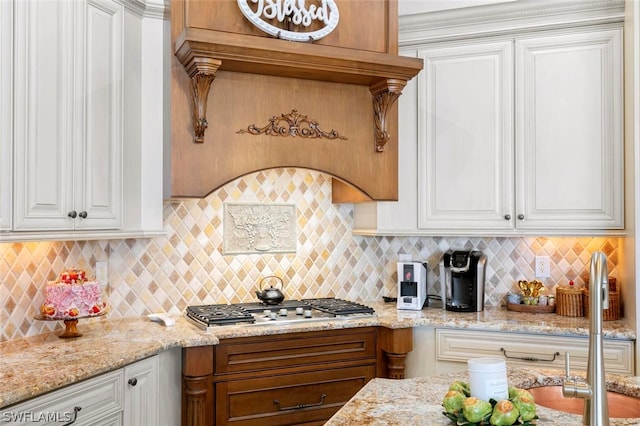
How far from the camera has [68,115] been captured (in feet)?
8.36

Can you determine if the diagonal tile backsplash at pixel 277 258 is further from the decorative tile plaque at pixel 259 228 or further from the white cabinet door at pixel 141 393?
the white cabinet door at pixel 141 393

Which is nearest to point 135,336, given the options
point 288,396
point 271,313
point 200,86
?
point 271,313

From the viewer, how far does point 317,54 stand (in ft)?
10.1

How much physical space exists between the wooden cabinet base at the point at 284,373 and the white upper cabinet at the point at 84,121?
0.75 m

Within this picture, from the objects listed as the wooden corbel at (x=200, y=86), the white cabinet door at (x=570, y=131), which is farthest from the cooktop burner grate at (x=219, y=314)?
the white cabinet door at (x=570, y=131)

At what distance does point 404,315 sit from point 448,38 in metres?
1.59

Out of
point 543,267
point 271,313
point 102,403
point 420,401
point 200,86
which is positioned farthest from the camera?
point 543,267

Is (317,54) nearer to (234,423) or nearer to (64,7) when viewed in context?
(64,7)

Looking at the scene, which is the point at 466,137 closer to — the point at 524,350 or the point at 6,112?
the point at 524,350

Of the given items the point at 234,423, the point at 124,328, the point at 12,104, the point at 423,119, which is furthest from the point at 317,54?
the point at 234,423

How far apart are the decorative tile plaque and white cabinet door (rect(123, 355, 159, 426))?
103 centimetres

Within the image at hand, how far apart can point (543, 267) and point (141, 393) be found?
7.78 feet

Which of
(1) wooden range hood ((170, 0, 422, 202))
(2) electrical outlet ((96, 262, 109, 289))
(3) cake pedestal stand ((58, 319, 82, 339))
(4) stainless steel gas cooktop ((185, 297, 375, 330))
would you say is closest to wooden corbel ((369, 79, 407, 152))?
(1) wooden range hood ((170, 0, 422, 202))

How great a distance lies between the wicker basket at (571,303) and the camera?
3.37 m
